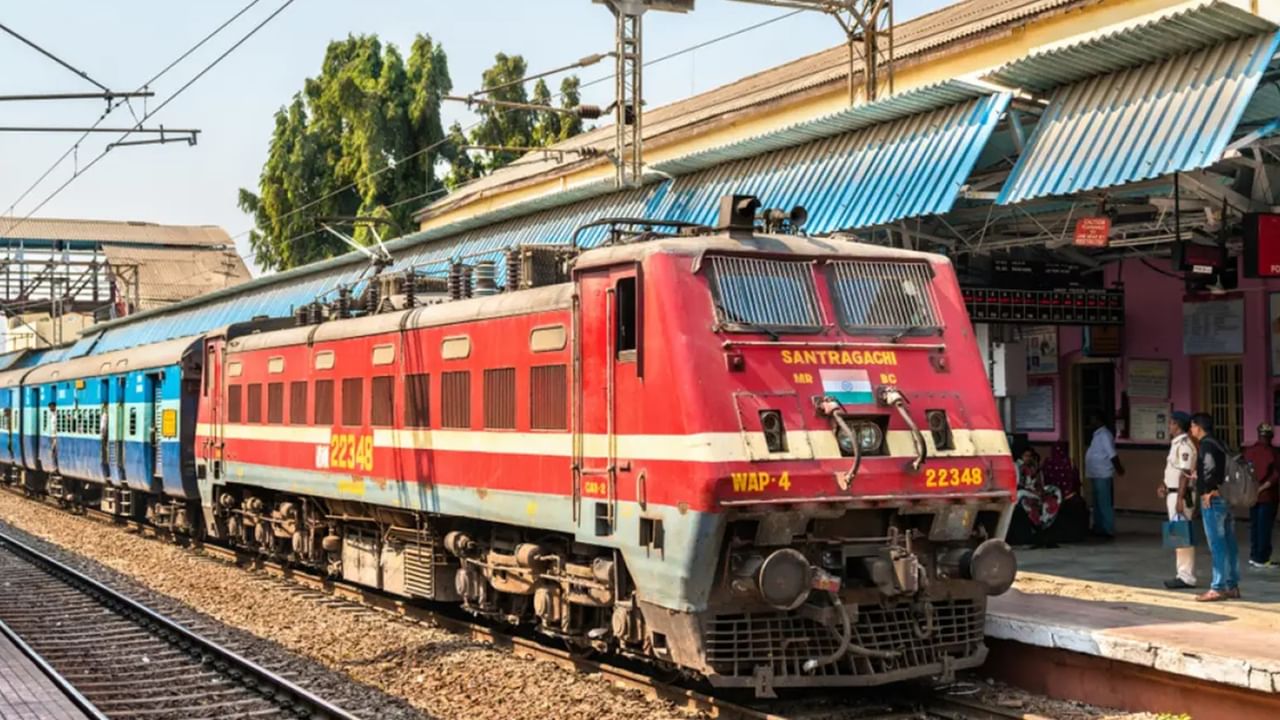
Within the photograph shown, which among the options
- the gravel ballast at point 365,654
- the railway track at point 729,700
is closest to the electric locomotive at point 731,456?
the railway track at point 729,700

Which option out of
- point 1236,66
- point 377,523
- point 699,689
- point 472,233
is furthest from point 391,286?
point 472,233

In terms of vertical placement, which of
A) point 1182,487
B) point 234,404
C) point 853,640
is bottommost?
point 853,640

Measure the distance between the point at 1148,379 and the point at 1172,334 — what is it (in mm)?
739

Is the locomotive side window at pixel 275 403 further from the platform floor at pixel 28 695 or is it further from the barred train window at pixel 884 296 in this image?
the barred train window at pixel 884 296

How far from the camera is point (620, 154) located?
20.4 meters

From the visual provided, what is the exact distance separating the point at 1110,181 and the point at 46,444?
26876 mm

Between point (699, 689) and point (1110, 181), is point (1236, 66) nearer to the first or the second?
point (1110, 181)

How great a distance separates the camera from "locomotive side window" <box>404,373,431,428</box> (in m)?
13.2

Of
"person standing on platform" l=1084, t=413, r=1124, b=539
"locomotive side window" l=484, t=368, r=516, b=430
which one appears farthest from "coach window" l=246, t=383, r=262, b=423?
"person standing on platform" l=1084, t=413, r=1124, b=539

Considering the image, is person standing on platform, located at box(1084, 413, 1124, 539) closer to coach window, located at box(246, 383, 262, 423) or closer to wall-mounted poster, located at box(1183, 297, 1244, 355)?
wall-mounted poster, located at box(1183, 297, 1244, 355)

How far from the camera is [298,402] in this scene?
54.1 ft

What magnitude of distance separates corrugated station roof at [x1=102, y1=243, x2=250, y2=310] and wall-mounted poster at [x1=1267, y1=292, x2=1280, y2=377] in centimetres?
5419

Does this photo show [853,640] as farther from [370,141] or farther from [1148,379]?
[370,141]

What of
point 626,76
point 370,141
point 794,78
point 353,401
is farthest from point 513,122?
point 353,401
